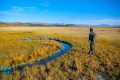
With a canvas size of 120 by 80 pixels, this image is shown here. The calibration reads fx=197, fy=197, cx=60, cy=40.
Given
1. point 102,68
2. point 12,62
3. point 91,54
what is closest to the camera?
point 102,68

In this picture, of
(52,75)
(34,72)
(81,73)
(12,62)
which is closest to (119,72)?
(81,73)

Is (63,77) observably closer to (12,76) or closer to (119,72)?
(12,76)

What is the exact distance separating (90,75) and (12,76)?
4.28m

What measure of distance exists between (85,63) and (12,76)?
5.66 meters

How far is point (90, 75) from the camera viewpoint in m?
11.0

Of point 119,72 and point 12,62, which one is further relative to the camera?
point 12,62

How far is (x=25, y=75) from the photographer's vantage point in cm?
1084

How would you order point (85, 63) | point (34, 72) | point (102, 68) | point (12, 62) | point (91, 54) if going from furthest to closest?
point (91, 54) < point (12, 62) < point (85, 63) < point (102, 68) < point (34, 72)

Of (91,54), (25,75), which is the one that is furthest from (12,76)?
(91,54)

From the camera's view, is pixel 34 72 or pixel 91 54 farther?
pixel 91 54

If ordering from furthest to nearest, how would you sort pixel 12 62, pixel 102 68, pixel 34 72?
pixel 12 62 → pixel 102 68 → pixel 34 72

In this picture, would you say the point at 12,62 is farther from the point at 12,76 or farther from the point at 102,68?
the point at 102,68

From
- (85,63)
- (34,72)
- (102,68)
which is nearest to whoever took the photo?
(34,72)

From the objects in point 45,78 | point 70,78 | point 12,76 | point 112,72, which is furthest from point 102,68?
point 12,76
